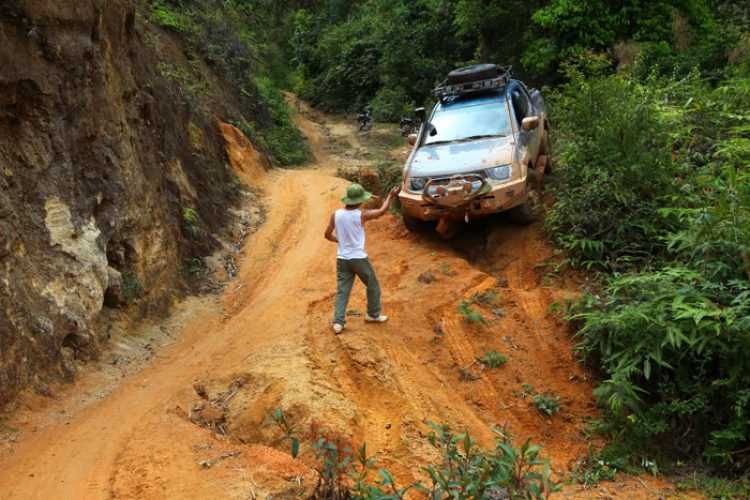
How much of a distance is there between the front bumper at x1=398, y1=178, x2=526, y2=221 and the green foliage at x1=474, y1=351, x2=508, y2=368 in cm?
237

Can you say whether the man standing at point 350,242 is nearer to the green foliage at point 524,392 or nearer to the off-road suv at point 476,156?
the green foliage at point 524,392

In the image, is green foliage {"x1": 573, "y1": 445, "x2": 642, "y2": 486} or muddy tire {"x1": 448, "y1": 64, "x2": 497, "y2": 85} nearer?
green foliage {"x1": 573, "y1": 445, "x2": 642, "y2": 486}

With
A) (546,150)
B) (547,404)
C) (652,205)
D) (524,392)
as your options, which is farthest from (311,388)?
(546,150)

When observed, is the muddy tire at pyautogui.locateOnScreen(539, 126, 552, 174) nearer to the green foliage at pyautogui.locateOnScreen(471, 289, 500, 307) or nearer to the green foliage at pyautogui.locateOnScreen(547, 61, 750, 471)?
the green foliage at pyautogui.locateOnScreen(547, 61, 750, 471)

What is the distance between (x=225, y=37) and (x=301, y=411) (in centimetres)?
1375

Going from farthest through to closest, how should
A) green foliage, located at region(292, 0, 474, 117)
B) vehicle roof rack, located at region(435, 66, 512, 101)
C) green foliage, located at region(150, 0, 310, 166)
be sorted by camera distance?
green foliage, located at region(292, 0, 474, 117) < green foliage, located at region(150, 0, 310, 166) < vehicle roof rack, located at region(435, 66, 512, 101)

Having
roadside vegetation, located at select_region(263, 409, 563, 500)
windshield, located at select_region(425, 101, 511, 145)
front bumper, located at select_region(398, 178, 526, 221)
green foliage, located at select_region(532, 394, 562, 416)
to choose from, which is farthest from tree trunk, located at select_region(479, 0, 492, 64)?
roadside vegetation, located at select_region(263, 409, 563, 500)

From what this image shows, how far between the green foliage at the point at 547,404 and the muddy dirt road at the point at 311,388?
0.22ft

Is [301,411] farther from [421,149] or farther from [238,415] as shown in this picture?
[421,149]

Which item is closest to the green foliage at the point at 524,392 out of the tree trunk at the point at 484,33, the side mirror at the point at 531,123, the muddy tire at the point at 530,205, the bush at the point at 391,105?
the muddy tire at the point at 530,205

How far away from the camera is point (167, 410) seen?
4848mm

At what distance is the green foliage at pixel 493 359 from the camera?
578 cm

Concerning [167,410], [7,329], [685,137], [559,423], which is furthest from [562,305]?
[7,329]

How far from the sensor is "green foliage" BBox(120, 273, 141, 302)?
618 cm
